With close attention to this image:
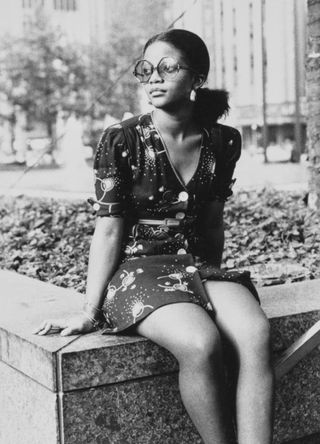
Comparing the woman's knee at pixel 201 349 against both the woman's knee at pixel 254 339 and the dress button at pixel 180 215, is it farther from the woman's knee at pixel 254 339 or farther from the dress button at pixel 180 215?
the dress button at pixel 180 215

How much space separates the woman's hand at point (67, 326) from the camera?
2.73 m

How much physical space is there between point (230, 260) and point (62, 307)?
191cm

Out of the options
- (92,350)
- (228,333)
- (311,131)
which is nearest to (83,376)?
(92,350)

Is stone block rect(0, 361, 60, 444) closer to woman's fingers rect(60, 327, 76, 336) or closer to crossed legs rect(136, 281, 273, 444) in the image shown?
woman's fingers rect(60, 327, 76, 336)

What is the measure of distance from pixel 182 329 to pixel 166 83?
3.17 ft

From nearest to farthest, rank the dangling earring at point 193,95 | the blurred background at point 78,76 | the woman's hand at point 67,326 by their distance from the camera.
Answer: the woman's hand at point 67,326 → the dangling earring at point 193,95 → the blurred background at point 78,76

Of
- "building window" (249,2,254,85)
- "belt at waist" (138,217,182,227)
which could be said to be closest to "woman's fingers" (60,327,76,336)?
"belt at waist" (138,217,182,227)

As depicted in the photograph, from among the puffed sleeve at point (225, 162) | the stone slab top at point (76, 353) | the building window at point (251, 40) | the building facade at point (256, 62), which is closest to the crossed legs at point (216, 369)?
the stone slab top at point (76, 353)

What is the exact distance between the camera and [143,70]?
9.55ft

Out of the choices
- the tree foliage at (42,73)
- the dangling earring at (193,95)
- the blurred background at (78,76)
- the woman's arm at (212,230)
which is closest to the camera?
the dangling earring at (193,95)

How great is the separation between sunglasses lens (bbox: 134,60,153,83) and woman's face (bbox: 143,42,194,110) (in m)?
0.02

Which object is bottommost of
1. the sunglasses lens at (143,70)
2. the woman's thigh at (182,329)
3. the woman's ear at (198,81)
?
the woman's thigh at (182,329)

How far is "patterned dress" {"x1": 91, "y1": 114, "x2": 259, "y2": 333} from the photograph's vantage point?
9.19 feet

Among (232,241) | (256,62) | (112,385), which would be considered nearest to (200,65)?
(112,385)
